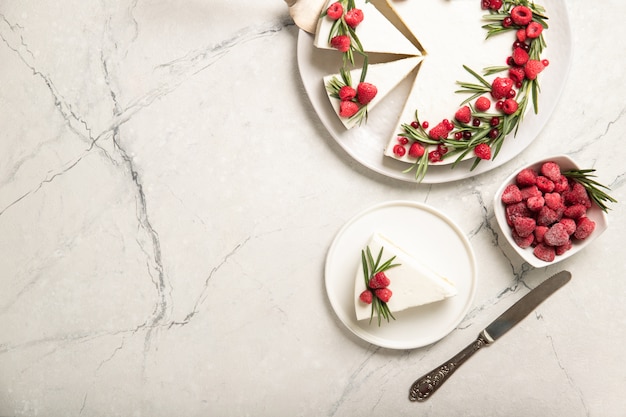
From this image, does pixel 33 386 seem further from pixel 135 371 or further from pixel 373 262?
pixel 373 262

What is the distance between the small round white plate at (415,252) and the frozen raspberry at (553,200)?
0.22 metres

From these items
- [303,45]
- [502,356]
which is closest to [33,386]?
[303,45]

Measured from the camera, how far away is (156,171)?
139cm

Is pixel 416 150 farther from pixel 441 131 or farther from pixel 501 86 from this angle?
pixel 501 86

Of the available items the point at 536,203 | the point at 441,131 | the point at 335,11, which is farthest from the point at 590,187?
the point at 335,11

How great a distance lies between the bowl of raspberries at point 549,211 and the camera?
1.24 m

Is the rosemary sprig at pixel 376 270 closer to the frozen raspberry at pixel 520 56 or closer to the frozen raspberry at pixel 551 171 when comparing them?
the frozen raspberry at pixel 551 171

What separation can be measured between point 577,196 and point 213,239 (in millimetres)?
898

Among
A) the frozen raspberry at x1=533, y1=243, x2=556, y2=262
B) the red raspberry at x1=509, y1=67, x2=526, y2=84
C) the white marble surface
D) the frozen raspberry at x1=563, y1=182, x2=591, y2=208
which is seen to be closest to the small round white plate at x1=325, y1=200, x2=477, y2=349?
the white marble surface

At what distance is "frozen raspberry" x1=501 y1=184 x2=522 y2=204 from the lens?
1.27 meters

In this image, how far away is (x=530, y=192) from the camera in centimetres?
125

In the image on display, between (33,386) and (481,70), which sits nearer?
(481,70)

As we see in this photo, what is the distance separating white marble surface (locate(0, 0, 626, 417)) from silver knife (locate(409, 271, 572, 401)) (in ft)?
0.12

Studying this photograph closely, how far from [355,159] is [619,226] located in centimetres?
69
